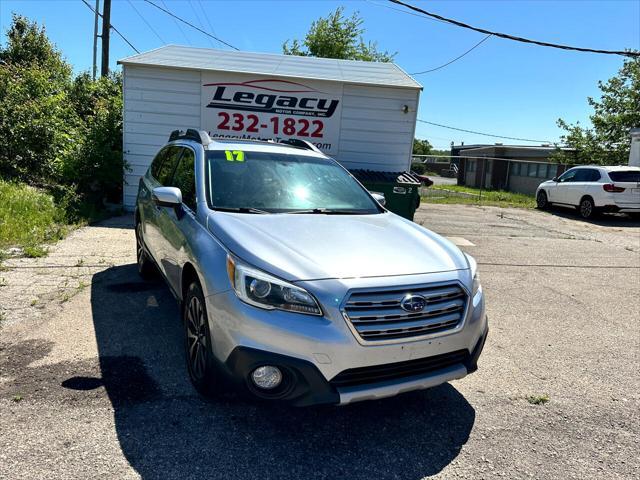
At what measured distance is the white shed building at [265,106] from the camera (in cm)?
1094

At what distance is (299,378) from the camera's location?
2.67 meters

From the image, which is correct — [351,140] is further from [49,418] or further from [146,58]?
[49,418]

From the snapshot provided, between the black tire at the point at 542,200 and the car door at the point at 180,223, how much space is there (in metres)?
15.7

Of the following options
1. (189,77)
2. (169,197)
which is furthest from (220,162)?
(189,77)

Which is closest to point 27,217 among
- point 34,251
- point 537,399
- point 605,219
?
point 34,251

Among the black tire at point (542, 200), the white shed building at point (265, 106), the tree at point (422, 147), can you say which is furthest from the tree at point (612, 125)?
the tree at point (422, 147)

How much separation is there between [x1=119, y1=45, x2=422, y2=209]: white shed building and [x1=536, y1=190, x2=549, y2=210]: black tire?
8.08 m

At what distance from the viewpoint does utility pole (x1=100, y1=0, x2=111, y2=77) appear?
19391 mm

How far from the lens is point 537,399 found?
11.7 ft

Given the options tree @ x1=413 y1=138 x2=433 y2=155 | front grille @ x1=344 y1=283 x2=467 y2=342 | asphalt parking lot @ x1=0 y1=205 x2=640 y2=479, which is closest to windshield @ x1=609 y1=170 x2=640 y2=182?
asphalt parking lot @ x1=0 y1=205 x2=640 y2=479

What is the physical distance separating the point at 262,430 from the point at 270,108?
30.6ft

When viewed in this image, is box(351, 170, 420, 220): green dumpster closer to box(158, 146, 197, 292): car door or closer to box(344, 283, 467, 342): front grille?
box(158, 146, 197, 292): car door

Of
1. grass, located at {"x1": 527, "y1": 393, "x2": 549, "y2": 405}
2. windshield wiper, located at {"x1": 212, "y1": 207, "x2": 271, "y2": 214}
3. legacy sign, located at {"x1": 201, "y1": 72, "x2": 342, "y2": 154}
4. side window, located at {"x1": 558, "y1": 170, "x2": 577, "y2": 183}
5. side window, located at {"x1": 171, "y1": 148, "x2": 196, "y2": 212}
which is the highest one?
legacy sign, located at {"x1": 201, "y1": 72, "x2": 342, "y2": 154}

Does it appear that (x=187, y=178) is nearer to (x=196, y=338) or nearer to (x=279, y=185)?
(x=279, y=185)
